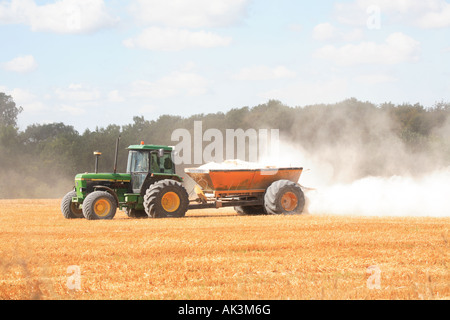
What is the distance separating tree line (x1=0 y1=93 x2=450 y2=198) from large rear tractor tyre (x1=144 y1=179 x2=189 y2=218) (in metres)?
18.5

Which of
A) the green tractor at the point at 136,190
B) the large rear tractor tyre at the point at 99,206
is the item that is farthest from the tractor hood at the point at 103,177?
the large rear tractor tyre at the point at 99,206

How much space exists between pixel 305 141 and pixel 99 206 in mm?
27054

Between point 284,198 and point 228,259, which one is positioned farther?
point 284,198

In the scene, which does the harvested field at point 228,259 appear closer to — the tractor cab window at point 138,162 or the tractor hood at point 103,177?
the tractor hood at point 103,177

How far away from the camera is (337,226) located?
15312mm

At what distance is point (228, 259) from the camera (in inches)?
393

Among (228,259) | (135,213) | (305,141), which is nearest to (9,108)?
(305,141)

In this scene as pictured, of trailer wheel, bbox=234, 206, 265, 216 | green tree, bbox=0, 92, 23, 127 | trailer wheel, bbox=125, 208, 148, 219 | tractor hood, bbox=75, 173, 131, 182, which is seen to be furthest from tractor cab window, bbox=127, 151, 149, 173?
green tree, bbox=0, 92, 23, 127

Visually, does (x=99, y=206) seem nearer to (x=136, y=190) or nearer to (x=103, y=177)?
(x=103, y=177)

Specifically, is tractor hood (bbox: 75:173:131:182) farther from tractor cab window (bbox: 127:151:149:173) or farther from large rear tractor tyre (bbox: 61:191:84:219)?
large rear tractor tyre (bbox: 61:191:84:219)
